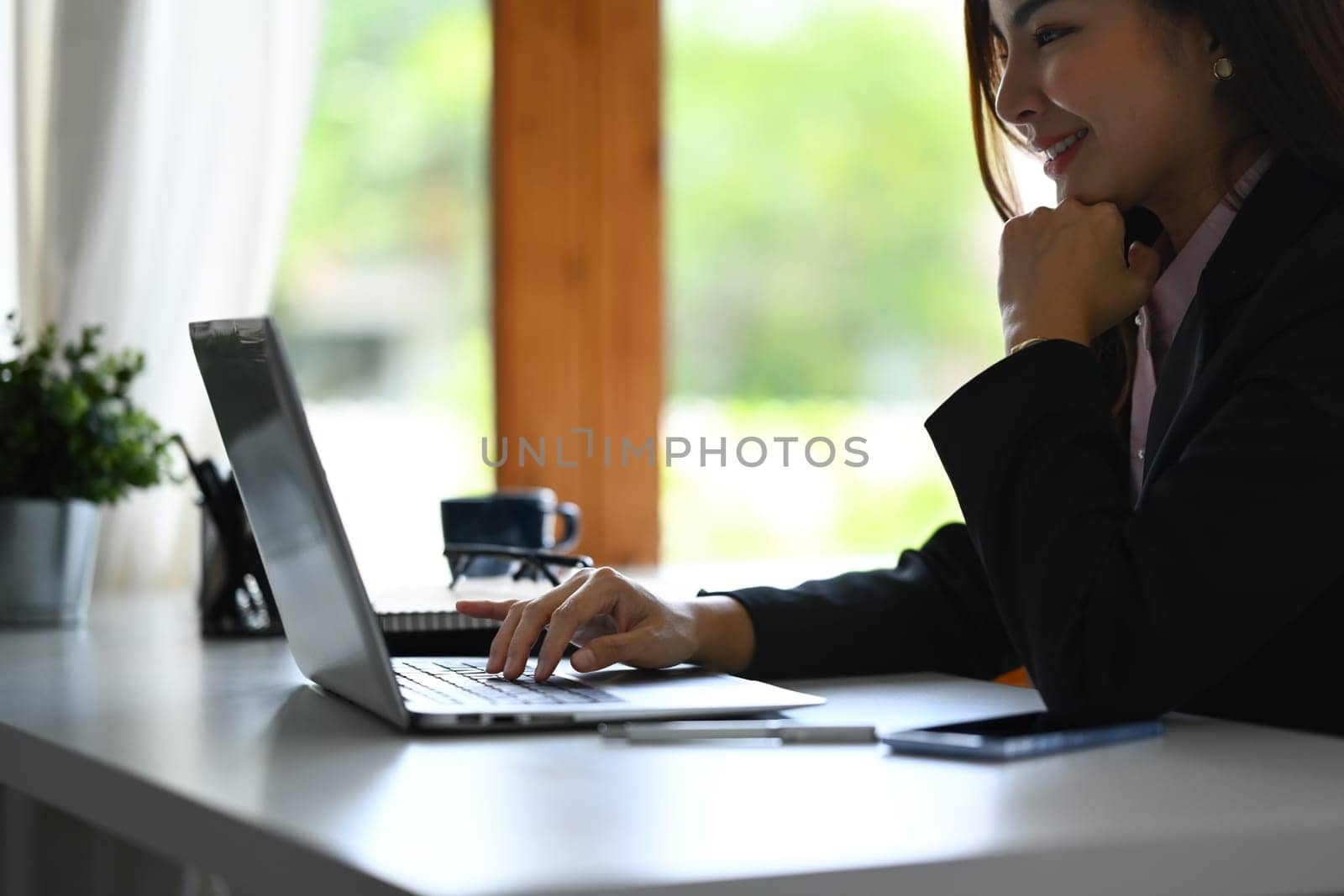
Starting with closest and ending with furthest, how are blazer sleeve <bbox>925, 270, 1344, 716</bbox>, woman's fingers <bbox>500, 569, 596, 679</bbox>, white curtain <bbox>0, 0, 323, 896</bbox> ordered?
blazer sleeve <bbox>925, 270, 1344, 716</bbox> < woman's fingers <bbox>500, 569, 596, 679</bbox> < white curtain <bbox>0, 0, 323, 896</bbox>

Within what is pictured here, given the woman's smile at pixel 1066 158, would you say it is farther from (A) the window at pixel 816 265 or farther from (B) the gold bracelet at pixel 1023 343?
(A) the window at pixel 816 265

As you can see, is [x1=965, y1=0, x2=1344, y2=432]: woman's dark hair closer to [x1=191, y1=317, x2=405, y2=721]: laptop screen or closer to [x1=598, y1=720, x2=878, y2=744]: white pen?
[x1=598, y1=720, x2=878, y2=744]: white pen

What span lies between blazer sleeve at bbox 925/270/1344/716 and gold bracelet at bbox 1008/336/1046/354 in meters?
0.02

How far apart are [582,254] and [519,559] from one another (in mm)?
1314

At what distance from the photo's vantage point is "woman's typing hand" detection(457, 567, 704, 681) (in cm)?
102

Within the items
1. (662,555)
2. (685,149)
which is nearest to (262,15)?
(685,149)

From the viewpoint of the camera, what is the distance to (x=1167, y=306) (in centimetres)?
127

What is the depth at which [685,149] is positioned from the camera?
2961 mm

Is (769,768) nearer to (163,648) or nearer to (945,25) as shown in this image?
(163,648)

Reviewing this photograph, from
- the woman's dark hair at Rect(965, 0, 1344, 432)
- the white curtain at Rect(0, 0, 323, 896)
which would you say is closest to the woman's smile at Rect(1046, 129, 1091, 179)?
the woman's dark hair at Rect(965, 0, 1344, 432)

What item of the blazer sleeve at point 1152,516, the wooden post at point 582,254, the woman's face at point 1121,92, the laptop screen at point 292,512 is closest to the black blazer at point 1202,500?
the blazer sleeve at point 1152,516

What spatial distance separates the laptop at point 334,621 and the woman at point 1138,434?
5 cm

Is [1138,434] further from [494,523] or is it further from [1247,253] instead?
[494,523]

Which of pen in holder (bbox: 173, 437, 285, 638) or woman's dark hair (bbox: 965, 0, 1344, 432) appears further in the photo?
pen in holder (bbox: 173, 437, 285, 638)
